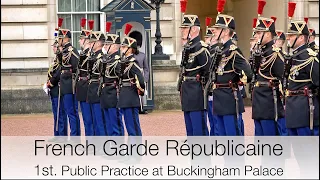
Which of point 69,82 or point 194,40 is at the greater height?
point 194,40

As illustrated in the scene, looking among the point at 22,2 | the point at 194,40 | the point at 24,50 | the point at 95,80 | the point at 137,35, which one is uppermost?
the point at 22,2

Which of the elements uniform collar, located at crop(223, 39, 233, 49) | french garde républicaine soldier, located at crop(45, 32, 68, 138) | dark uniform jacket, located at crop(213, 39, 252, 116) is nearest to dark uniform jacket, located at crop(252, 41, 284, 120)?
dark uniform jacket, located at crop(213, 39, 252, 116)

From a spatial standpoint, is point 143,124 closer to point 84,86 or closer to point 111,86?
point 84,86

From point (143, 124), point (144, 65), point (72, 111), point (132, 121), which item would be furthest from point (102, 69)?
point (144, 65)

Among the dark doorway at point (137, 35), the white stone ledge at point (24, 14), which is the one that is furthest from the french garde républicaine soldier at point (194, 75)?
the white stone ledge at point (24, 14)

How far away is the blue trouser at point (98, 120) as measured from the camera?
39.8 ft

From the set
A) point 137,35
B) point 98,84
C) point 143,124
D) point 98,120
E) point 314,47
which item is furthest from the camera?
point 137,35

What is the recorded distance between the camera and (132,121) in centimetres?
1130

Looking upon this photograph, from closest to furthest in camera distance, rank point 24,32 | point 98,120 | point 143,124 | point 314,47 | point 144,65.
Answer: point 314,47 → point 98,120 → point 143,124 → point 144,65 → point 24,32

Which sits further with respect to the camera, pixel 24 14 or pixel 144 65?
pixel 24 14

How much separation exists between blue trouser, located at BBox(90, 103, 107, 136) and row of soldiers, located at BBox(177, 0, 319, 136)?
6.36 feet

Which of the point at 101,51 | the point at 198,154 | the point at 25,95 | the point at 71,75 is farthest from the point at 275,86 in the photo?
the point at 25,95

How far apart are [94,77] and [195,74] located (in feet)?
7.45

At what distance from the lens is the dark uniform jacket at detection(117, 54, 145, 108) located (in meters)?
11.2
